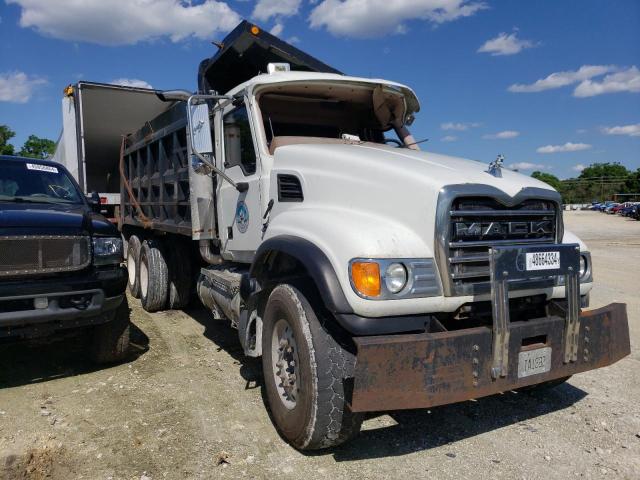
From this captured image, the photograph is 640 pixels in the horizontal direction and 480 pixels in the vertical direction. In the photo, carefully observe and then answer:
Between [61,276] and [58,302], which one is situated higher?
[61,276]

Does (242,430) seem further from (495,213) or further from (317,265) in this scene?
(495,213)

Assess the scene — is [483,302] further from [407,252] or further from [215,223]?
[215,223]

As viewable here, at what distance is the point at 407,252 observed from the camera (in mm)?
2914

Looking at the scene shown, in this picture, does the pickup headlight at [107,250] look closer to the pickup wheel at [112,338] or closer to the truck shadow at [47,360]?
the pickup wheel at [112,338]

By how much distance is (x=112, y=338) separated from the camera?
4.77 m

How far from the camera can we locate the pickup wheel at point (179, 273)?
7.13 meters

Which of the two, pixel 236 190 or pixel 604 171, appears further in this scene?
pixel 604 171

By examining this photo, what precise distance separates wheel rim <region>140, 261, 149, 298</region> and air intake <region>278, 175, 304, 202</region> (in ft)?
12.9

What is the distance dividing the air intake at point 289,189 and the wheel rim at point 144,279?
12.9ft

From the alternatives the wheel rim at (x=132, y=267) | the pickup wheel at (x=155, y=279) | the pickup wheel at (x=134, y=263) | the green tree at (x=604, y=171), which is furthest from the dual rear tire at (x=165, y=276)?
the green tree at (x=604, y=171)

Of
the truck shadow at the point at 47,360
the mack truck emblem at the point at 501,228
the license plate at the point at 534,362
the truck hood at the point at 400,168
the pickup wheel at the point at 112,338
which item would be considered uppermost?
the truck hood at the point at 400,168

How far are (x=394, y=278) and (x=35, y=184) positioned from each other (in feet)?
14.1

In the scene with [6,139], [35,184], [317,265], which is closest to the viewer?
[317,265]

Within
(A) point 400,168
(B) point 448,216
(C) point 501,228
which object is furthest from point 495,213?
(A) point 400,168
